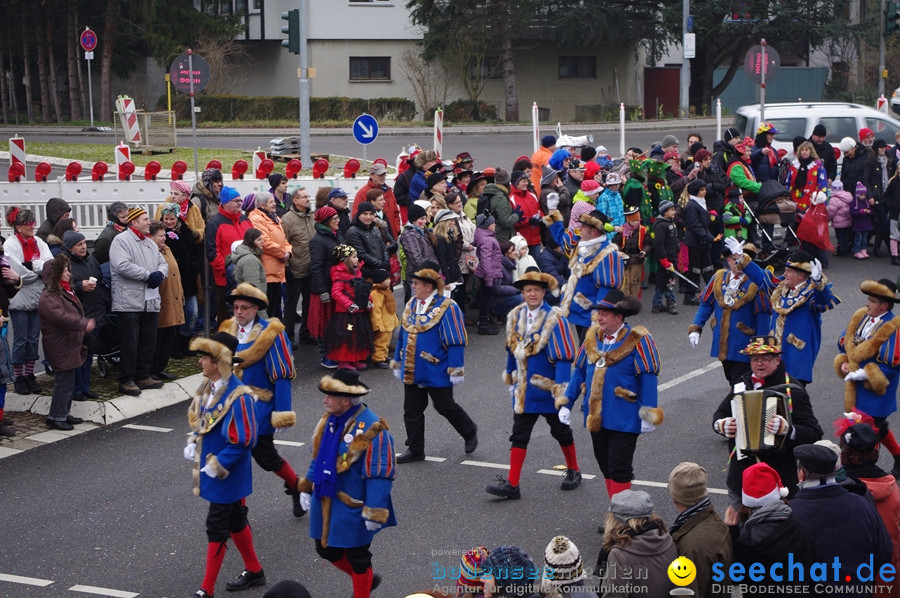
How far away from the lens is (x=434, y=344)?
9648mm

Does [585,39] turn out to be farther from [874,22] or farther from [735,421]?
[735,421]

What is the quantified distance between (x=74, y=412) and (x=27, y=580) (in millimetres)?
3718

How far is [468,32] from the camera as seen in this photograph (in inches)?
1700

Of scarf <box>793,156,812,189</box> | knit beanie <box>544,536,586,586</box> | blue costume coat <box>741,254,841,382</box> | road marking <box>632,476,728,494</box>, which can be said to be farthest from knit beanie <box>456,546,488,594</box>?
scarf <box>793,156,812,189</box>

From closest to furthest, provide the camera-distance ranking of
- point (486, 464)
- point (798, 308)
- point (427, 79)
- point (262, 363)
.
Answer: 1. point (262, 363)
2. point (486, 464)
3. point (798, 308)
4. point (427, 79)

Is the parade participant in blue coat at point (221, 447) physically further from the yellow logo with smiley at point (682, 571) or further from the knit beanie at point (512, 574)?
the yellow logo with smiley at point (682, 571)

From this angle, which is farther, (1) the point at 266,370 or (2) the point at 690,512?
(1) the point at 266,370

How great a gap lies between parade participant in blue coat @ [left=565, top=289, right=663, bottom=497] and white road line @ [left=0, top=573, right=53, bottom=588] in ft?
13.0

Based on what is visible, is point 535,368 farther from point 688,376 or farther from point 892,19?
point 892,19

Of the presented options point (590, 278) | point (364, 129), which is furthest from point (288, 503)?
point (364, 129)

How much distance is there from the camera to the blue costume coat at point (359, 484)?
6750mm

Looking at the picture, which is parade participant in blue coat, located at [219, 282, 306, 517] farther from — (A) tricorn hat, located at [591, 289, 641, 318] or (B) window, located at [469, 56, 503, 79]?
(B) window, located at [469, 56, 503, 79]

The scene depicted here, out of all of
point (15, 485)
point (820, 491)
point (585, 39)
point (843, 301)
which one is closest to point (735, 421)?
point (820, 491)

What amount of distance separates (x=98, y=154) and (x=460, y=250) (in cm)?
1863
